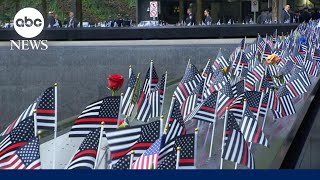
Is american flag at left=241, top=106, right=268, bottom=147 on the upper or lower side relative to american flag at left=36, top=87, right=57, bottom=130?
lower

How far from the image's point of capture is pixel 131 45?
2305 cm

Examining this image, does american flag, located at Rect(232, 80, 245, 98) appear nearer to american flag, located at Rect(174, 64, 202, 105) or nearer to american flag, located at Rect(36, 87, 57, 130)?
american flag, located at Rect(174, 64, 202, 105)

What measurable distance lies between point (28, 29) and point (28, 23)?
123cm

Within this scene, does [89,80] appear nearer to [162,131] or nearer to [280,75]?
[280,75]

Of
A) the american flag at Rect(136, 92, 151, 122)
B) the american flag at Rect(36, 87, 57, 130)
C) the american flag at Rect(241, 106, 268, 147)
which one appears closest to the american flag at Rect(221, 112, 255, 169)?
the american flag at Rect(241, 106, 268, 147)

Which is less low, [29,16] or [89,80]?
[29,16]

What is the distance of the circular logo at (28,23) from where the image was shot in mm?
25547

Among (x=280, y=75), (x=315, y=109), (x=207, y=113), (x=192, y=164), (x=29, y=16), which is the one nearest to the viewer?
(x=192, y=164)

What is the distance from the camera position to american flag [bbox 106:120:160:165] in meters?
6.04

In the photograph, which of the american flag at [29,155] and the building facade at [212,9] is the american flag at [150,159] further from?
the building facade at [212,9]

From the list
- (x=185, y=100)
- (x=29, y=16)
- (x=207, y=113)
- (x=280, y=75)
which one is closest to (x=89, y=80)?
(x=29, y=16)

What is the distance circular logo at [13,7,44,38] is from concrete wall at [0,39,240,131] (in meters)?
2.82

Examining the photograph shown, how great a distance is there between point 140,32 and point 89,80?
421 centimetres

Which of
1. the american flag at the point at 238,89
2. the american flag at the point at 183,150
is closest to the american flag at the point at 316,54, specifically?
the american flag at the point at 238,89
